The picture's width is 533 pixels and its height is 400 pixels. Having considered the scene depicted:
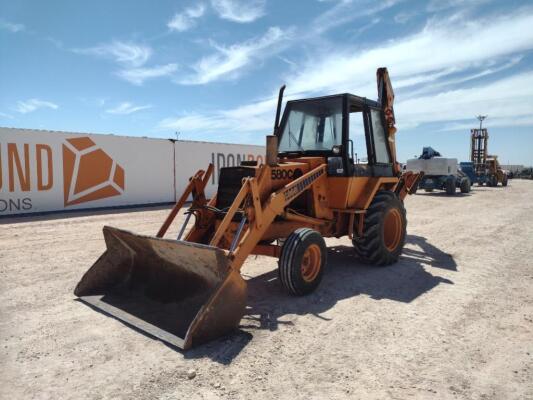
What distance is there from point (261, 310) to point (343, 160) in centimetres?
250

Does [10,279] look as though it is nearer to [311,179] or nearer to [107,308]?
[107,308]

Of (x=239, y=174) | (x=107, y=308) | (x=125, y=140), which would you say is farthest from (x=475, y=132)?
(x=107, y=308)

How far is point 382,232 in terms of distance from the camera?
6160 millimetres

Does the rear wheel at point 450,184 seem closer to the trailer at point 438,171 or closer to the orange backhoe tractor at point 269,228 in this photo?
the trailer at point 438,171

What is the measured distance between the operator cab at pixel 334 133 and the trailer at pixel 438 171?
52.6 feet

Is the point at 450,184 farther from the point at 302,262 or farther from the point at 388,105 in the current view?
the point at 302,262

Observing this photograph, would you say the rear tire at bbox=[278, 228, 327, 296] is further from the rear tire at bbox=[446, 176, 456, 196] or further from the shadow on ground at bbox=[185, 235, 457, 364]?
the rear tire at bbox=[446, 176, 456, 196]

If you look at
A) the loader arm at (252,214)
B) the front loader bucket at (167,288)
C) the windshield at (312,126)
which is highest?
the windshield at (312,126)

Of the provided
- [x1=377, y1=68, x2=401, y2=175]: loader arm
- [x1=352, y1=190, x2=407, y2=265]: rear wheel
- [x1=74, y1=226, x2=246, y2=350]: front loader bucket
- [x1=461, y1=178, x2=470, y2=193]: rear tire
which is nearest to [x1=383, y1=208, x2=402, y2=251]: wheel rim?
[x1=352, y1=190, x2=407, y2=265]: rear wheel

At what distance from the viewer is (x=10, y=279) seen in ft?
18.3

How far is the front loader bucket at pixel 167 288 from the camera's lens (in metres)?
3.60

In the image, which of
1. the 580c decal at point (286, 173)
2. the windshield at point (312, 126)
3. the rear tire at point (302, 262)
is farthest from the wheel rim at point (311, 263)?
the windshield at point (312, 126)

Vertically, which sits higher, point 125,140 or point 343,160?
point 125,140

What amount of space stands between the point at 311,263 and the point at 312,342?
141 centimetres
